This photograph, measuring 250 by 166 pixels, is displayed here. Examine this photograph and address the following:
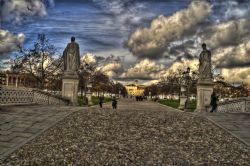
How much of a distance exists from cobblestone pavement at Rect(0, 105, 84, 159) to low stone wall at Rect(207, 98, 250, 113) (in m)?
11.4

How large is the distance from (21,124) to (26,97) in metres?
8.00

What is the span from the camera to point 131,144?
1245 centimetres

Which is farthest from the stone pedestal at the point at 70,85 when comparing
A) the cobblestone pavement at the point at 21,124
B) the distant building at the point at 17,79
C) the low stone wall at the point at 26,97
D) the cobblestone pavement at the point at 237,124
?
the distant building at the point at 17,79

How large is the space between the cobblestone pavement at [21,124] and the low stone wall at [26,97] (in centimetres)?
133

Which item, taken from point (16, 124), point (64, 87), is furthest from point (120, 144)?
point (64, 87)

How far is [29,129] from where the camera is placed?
13984mm

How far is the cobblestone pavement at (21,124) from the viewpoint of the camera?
40.5ft

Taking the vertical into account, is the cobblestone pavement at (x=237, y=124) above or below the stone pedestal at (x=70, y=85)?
below

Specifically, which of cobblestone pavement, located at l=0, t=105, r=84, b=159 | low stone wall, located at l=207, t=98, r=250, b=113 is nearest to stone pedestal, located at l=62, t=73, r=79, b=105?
cobblestone pavement, located at l=0, t=105, r=84, b=159

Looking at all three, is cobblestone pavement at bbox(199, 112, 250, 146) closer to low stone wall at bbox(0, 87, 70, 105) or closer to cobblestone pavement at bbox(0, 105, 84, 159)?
cobblestone pavement at bbox(0, 105, 84, 159)

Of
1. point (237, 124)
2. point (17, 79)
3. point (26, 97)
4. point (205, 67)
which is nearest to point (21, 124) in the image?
point (26, 97)

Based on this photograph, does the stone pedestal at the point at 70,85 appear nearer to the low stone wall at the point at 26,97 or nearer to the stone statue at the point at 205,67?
the low stone wall at the point at 26,97

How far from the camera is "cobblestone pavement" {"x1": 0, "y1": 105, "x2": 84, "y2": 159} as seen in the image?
40.5 feet

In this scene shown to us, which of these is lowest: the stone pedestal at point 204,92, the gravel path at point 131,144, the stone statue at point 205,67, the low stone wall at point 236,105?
the gravel path at point 131,144
